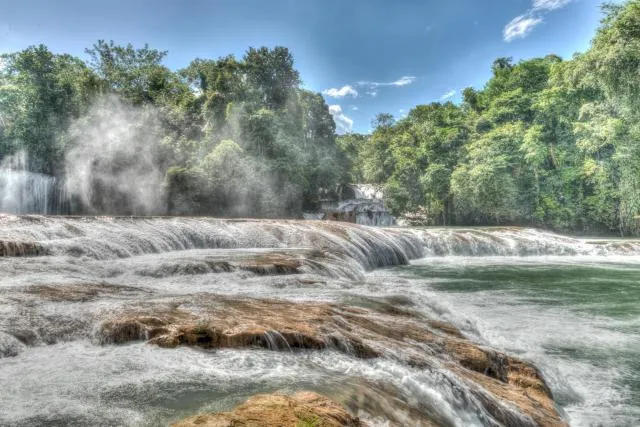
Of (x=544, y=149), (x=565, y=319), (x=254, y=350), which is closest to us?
(x=254, y=350)

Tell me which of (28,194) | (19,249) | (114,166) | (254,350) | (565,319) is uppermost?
(114,166)

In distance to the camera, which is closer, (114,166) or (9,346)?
(9,346)

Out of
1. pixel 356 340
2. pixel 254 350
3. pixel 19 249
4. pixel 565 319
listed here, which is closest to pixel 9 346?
pixel 254 350

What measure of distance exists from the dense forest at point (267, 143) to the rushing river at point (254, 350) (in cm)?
1586

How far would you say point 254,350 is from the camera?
3545 millimetres

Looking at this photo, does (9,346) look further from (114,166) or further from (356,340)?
(114,166)

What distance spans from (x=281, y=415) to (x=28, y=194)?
105 ft

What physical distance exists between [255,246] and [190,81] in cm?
3388

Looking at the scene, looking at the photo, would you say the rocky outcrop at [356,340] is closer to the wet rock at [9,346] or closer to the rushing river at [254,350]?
the rushing river at [254,350]

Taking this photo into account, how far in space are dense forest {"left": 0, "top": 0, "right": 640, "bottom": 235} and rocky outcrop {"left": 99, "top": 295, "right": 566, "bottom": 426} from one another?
25.0 m

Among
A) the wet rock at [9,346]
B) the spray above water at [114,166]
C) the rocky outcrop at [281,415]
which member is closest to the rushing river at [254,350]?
the wet rock at [9,346]

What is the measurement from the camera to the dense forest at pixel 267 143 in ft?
89.8

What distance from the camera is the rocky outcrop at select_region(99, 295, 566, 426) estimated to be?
336cm

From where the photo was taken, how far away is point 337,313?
4.76m
